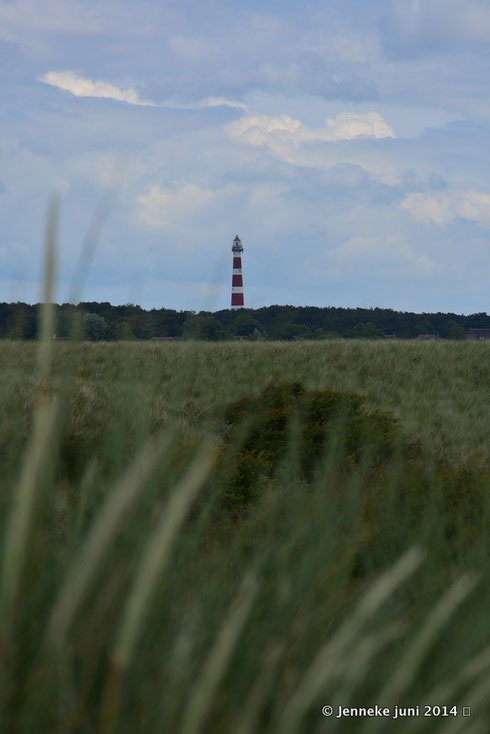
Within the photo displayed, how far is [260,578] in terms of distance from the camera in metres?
2.88

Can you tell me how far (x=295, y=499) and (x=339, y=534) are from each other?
219 mm

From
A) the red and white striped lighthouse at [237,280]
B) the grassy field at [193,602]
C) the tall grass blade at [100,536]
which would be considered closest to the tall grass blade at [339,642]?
the grassy field at [193,602]

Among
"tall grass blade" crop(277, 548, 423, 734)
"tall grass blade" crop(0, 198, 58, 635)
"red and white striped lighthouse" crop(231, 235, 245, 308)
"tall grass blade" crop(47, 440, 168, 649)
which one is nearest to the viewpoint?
"tall grass blade" crop(47, 440, 168, 649)

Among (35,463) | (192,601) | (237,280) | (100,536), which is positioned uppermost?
(237,280)

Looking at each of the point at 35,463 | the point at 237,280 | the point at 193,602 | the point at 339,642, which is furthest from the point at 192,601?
the point at 237,280

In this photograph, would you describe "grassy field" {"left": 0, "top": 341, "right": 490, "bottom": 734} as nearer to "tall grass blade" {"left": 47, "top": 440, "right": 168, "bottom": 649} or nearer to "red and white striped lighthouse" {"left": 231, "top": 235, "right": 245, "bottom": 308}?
"tall grass blade" {"left": 47, "top": 440, "right": 168, "bottom": 649}

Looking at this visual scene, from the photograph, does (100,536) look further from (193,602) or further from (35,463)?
(193,602)

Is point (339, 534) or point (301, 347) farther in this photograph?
point (301, 347)

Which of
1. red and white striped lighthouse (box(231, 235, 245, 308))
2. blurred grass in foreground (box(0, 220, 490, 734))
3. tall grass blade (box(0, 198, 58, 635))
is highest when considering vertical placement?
red and white striped lighthouse (box(231, 235, 245, 308))

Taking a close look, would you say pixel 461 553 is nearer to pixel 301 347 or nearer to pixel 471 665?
pixel 471 665

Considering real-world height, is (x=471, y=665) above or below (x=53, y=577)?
below

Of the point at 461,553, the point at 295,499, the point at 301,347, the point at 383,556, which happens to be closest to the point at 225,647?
the point at 295,499

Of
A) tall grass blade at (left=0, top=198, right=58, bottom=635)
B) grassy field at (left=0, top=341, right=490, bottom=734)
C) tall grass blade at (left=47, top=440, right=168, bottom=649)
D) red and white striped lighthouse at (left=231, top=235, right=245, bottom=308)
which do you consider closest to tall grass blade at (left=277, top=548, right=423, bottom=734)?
grassy field at (left=0, top=341, right=490, bottom=734)

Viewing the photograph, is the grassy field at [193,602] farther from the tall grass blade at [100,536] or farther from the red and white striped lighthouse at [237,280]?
the red and white striped lighthouse at [237,280]
